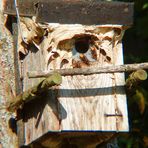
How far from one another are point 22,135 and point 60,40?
21.4 inches

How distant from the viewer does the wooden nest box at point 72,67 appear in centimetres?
567

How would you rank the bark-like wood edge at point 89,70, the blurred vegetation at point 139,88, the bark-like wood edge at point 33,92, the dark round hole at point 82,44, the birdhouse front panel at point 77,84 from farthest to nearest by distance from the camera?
1. the blurred vegetation at point 139,88
2. the dark round hole at point 82,44
3. the birdhouse front panel at point 77,84
4. the bark-like wood edge at point 89,70
5. the bark-like wood edge at point 33,92

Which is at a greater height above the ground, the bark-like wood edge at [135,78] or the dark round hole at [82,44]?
the dark round hole at [82,44]

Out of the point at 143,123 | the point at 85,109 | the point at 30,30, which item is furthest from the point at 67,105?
the point at 143,123

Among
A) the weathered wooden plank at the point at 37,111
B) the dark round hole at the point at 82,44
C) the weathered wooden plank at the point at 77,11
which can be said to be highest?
the weathered wooden plank at the point at 77,11

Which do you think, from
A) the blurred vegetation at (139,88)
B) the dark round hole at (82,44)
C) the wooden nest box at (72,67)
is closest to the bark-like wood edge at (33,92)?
the wooden nest box at (72,67)

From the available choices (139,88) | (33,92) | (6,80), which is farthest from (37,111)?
(139,88)

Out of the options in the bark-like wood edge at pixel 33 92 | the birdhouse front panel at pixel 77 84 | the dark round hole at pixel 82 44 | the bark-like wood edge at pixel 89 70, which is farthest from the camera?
the dark round hole at pixel 82 44

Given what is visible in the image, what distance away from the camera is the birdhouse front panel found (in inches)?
223

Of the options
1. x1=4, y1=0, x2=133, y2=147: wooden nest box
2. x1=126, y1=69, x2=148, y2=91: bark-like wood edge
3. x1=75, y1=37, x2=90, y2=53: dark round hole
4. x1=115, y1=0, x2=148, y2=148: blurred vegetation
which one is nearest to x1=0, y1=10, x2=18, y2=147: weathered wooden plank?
x1=4, y1=0, x2=133, y2=147: wooden nest box

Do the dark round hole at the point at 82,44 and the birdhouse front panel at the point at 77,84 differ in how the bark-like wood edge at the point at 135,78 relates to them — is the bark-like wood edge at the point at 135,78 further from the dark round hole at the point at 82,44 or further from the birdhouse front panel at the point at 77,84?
the dark round hole at the point at 82,44

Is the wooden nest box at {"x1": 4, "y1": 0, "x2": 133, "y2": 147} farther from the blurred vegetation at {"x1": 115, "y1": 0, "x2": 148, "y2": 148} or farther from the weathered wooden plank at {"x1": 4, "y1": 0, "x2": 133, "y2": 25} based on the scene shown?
the blurred vegetation at {"x1": 115, "y1": 0, "x2": 148, "y2": 148}

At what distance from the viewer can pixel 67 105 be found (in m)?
5.68

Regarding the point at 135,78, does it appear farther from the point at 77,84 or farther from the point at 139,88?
the point at 139,88
